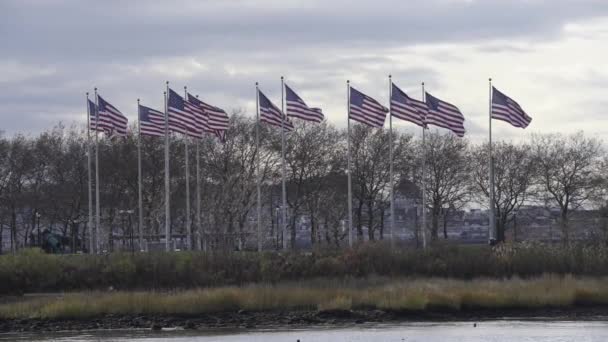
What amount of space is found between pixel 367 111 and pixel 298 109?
3.91 m

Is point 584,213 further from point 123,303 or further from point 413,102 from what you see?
point 123,303

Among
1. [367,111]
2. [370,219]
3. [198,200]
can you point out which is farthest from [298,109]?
[370,219]

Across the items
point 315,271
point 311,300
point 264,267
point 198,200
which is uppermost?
point 198,200

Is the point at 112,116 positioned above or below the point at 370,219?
above

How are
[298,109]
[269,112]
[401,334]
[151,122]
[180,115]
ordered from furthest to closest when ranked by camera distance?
[151,122], [180,115], [269,112], [298,109], [401,334]

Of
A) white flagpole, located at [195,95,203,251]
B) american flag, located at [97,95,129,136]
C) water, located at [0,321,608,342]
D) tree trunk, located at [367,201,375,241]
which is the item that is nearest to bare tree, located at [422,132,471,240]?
tree trunk, located at [367,201,375,241]

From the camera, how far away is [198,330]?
53594mm

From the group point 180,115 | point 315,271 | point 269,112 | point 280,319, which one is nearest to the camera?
point 280,319

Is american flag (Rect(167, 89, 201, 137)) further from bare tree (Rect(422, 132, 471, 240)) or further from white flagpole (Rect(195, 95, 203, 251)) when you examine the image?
bare tree (Rect(422, 132, 471, 240))

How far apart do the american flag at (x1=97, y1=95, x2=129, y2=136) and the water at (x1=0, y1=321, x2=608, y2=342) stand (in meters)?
23.8

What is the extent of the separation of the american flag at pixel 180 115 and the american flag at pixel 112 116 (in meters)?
2.91

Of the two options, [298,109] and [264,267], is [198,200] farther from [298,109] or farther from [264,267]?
[298,109]

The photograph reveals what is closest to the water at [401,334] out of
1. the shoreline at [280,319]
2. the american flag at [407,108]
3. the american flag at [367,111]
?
the shoreline at [280,319]

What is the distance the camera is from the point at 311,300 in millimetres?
58406
